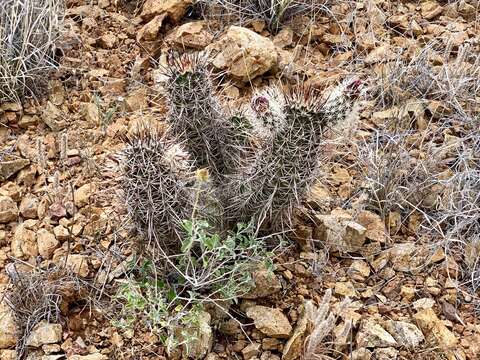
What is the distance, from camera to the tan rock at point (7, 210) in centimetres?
243

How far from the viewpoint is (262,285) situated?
86.5 inches

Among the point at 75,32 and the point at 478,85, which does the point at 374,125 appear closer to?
the point at 478,85

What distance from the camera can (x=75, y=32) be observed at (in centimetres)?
318

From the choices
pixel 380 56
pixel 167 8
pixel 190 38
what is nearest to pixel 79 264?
pixel 190 38

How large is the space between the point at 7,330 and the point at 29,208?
1.75ft

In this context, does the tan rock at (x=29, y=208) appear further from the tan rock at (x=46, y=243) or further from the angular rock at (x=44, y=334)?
the angular rock at (x=44, y=334)

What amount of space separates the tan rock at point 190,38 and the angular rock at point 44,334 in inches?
59.5

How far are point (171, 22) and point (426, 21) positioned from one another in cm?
130

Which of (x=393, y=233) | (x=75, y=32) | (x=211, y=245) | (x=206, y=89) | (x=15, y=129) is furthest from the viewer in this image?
(x=75, y=32)

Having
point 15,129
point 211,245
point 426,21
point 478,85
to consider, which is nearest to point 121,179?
point 211,245

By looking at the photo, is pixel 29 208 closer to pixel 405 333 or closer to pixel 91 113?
pixel 91 113

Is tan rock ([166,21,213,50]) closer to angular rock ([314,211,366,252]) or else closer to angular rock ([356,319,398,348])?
angular rock ([314,211,366,252])

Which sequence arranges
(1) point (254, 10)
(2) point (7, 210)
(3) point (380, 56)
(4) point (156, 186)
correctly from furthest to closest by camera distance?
(1) point (254, 10)
(3) point (380, 56)
(2) point (7, 210)
(4) point (156, 186)

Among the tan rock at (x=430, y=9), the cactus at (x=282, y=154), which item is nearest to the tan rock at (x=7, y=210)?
the cactus at (x=282, y=154)
